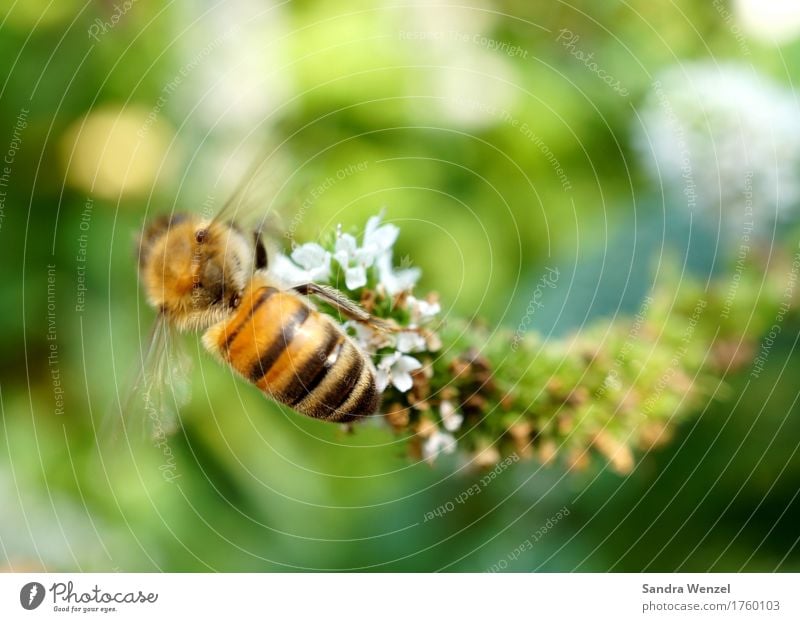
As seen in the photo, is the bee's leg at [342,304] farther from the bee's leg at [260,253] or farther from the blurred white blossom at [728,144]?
the blurred white blossom at [728,144]

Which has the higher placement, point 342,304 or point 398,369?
point 342,304

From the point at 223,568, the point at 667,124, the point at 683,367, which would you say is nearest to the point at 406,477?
the point at 223,568

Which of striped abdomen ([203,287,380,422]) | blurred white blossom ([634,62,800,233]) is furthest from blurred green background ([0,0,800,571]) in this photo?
striped abdomen ([203,287,380,422])

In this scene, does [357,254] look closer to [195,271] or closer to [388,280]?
[388,280]
